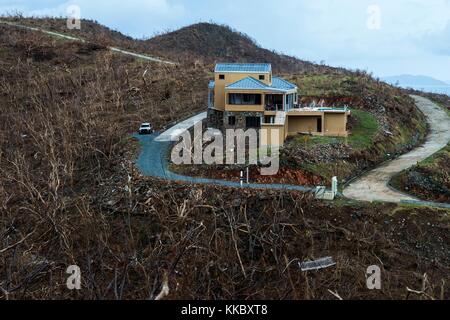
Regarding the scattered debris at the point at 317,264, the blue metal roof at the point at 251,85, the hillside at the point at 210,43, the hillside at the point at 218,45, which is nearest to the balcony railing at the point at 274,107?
the blue metal roof at the point at 251,85

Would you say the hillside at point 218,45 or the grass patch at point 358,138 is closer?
the grass patch at point 358,138

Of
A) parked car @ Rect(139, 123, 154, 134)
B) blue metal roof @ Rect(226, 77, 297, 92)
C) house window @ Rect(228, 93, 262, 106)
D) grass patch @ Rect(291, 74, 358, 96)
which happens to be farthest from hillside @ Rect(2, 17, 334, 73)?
house window @ Rect(228, 93, 262, 106)

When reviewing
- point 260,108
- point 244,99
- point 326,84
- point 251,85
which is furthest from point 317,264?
point 326,84

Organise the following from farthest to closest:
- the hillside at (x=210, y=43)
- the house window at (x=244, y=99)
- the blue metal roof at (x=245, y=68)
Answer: the hillside at (x=210, y=43) < the blue metal roof at (x=245, y=68) < the house window at (x=244, y=99)

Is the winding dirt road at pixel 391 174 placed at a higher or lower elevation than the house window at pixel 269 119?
lower

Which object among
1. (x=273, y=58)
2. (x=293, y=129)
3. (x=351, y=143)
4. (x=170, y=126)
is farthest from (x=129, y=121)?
(x=273, y=58)

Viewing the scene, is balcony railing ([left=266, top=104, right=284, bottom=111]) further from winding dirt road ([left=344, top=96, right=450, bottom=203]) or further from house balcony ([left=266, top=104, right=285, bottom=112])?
winding dirt road ([left=344, top=96, right=450, bottom=203])

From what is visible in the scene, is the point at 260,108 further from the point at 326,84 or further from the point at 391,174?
the point at 326,84

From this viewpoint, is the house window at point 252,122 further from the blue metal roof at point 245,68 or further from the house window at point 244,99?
the blue metal roof at point 245,68
